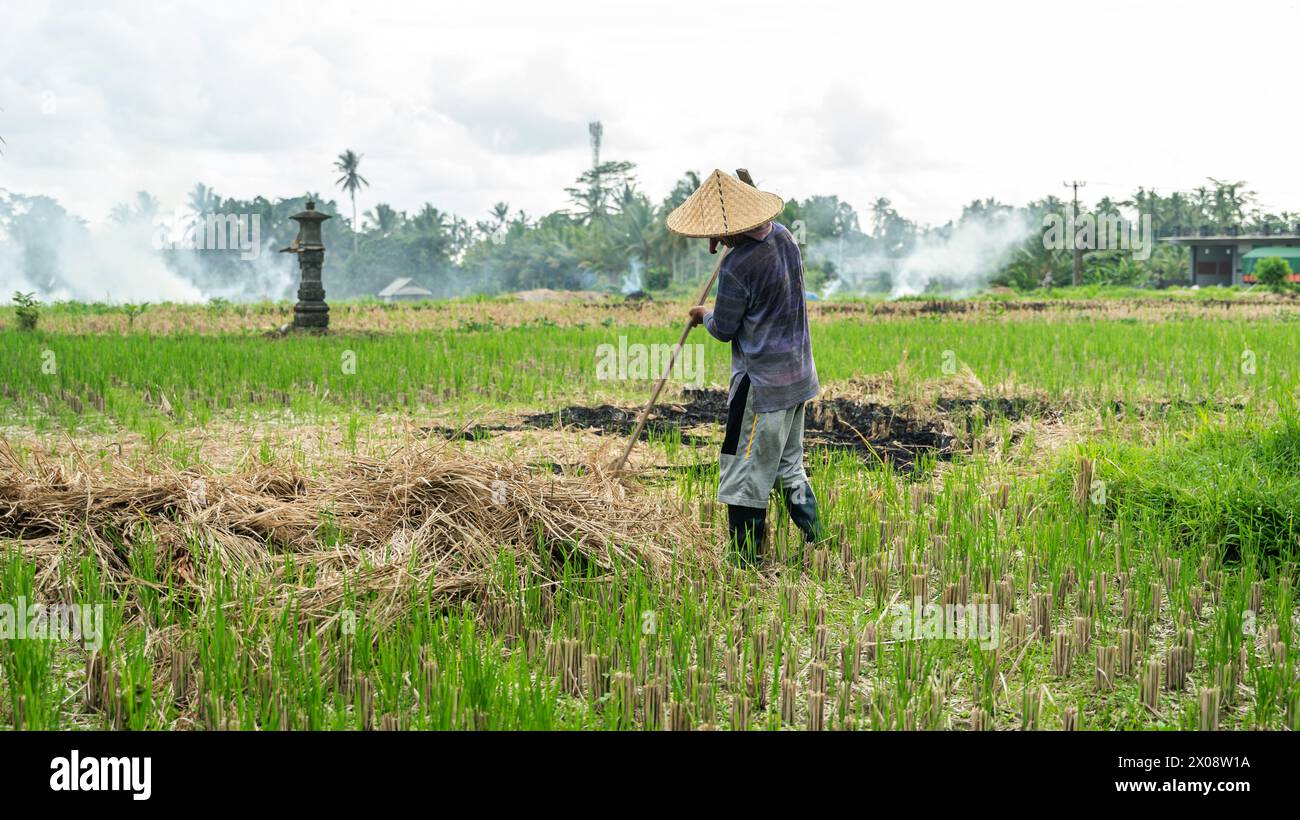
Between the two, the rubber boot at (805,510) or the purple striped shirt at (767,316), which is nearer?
the purple striped shirt at (767,316)

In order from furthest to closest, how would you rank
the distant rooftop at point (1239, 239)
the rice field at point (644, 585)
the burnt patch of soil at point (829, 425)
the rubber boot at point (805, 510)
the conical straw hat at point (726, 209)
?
1. the distant rooftop at point (1239, 239)
2. the burnt patch of soil at point (829, 425)
3. the rubber boot at point (805, 510)
4. the conical straw hat at point (726, 209)
5. the rice field at point (644, 585)

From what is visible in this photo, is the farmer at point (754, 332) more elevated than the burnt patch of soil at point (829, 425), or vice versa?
the farmer at point (754, 332)

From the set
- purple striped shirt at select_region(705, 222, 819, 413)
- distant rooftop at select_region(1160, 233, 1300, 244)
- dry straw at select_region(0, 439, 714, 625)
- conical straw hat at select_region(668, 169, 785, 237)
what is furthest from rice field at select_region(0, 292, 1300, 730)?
distant rooftop at select_region(1160, 233, 1300, 244)

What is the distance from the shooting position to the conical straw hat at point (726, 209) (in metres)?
3.71

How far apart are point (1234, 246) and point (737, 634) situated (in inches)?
1631

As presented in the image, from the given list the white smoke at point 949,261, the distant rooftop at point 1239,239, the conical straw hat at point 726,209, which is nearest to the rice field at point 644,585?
the conical straw hat at point 726,209

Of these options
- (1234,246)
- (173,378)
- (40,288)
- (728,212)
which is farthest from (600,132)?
(728,212)

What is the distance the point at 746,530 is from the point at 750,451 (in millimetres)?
295

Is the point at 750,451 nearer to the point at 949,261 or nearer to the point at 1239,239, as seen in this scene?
the point at 1239,239

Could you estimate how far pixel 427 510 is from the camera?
3.65m

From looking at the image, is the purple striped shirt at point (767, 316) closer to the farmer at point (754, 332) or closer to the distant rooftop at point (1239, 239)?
the farmer at point (754, 332)

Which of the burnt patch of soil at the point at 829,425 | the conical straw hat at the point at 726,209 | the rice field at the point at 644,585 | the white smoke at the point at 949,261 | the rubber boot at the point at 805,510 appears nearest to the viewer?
the rice field at the point at 644,585

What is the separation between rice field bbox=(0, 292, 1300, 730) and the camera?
252cm

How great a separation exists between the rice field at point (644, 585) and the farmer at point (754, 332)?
235mm
